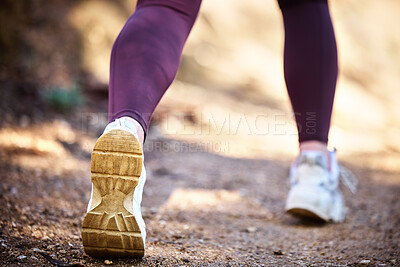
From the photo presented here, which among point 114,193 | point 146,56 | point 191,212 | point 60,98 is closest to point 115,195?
point 114,193

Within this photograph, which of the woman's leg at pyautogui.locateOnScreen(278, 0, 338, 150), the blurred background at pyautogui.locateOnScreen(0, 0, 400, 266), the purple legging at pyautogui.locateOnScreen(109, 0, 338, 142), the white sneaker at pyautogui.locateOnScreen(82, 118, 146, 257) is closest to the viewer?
the white sneaker at pyautogui.locateOnScreen(82, 118, 146, 257)

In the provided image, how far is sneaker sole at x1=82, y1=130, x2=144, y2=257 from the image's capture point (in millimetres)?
722

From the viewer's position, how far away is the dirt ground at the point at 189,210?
85 cm

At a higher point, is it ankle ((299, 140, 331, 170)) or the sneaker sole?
ankle ((299, 140, 331, 170))

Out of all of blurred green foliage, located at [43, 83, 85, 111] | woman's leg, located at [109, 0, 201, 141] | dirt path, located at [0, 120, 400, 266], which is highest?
blurred green foliage, located at [43, 83, 85, 111]

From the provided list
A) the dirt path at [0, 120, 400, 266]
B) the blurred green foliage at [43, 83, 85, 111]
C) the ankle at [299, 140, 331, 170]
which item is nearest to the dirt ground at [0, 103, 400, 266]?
the dirt path at [0, 120, 400, 266]

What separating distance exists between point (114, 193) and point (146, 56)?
1.11ft

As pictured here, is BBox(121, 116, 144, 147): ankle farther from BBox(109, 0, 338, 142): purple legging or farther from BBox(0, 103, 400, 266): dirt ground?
BBox(0, 103, 400, 266): dirt ground

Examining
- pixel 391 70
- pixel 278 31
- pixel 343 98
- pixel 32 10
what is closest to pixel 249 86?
pixel 343 98

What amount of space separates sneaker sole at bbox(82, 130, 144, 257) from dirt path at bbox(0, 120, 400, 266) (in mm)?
56

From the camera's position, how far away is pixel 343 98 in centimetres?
503

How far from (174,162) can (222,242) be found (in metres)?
1.14

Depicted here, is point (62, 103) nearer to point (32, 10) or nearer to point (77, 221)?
point (32, 10)

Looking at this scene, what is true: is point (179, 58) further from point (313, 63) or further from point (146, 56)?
point (313, 63)
